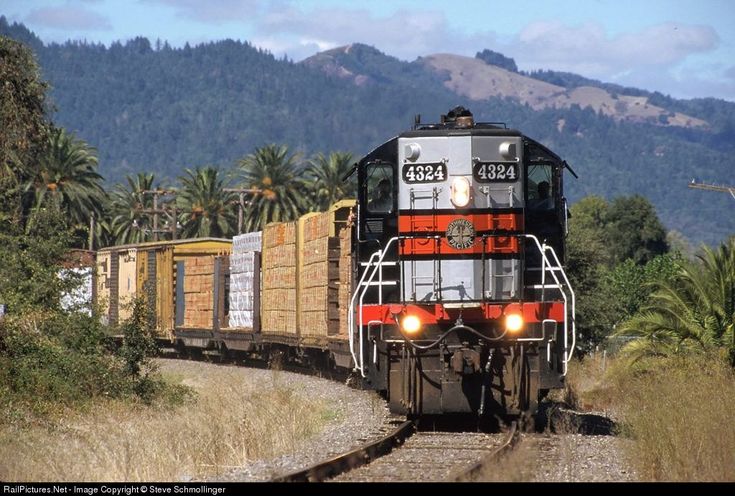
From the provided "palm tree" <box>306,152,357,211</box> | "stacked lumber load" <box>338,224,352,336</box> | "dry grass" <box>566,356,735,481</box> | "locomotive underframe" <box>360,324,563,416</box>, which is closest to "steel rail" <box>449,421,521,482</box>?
"locomotive underframe" <box>360,324,563,416</box>

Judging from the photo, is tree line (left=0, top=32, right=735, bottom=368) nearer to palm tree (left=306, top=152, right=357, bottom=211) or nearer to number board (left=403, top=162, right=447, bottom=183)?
palm tree (left=306, top=152, right=357, bottom=211)

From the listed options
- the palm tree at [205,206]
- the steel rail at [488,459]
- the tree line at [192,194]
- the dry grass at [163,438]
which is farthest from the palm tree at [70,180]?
the steel rail at [488,459]

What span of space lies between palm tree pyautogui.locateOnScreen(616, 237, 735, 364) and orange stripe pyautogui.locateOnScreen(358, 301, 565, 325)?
7605mm

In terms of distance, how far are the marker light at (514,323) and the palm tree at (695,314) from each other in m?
7.94

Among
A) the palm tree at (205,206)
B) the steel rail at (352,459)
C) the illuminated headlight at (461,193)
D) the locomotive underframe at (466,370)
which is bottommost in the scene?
the steel rail at (352,459)

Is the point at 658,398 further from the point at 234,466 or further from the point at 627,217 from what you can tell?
the point at 627,217

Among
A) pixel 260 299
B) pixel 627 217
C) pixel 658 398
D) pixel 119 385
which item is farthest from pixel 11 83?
pixel 627 217

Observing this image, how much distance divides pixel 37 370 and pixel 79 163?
184ft

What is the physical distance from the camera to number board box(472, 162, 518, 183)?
14.7 metres

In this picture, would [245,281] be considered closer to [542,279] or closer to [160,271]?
[160,271]

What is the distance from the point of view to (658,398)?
51.1 feet

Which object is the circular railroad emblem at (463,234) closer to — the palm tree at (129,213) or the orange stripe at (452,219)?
the orange stripe at (452,219)

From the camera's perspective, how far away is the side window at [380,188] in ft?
49.3

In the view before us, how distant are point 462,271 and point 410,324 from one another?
1.08 meters
